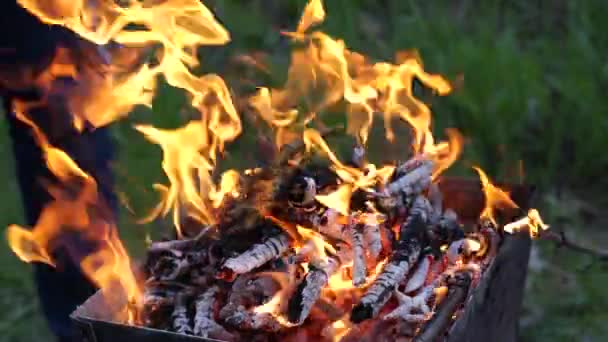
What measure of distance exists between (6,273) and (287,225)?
1755 mm

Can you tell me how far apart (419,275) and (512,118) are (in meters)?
1.92

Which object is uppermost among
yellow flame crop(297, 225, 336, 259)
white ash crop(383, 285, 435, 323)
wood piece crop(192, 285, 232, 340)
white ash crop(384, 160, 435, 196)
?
white ash crop(384, 160, 435, 196)

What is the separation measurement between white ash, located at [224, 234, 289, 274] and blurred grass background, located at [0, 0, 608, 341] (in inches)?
48.8

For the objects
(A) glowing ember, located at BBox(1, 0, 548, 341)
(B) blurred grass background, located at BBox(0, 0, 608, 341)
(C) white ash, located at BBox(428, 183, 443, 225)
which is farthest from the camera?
(B) blurred grass background, located at BBox(0, 0, 608, 341)

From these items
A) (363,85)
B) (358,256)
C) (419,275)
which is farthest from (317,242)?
(363,85)

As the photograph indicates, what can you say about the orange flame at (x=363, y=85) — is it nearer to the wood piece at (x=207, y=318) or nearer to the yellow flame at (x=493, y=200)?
the yellow flame at (x=493, y=200)

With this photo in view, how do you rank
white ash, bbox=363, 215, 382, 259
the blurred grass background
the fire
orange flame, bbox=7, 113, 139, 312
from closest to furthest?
white ash, bbox=363, 215, 382, 259
the fire
orange flame, bbox=7, 113, 139, 312
the blurred grass background

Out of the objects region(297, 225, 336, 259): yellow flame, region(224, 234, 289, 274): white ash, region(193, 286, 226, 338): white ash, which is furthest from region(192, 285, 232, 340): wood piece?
region(297, 225, 336, 259): yellow flame

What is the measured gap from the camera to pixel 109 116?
2.35 meters

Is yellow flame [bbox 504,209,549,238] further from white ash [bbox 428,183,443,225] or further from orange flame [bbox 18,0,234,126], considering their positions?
orange flame [bbox 18,0,234,126]

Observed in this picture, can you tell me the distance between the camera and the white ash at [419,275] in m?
1.84

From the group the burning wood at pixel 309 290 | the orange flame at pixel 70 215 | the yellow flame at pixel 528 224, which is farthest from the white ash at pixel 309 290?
the orange flame at pixel 70 215

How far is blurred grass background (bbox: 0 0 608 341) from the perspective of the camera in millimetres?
2926

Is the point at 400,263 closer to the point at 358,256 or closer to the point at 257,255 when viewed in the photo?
the point at 358,256
